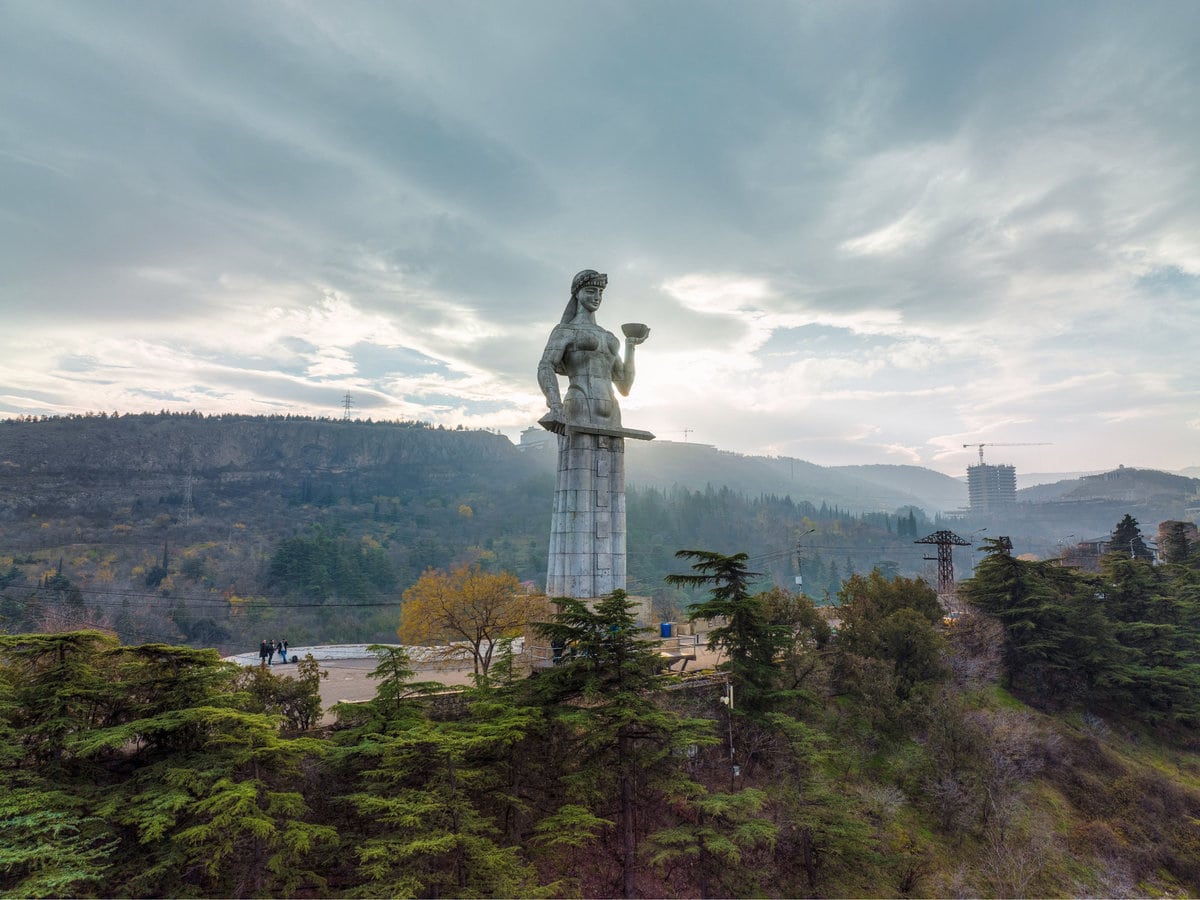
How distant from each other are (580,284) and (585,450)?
4.34 meters

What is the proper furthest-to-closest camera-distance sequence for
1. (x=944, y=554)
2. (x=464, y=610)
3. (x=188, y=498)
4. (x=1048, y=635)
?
(x=188, y=498) → (x=944, y=554) → (x=464, y=610) → (x=1048, y=635)

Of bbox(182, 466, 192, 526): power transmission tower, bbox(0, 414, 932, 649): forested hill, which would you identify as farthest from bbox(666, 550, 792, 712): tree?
bbox(182, 466, 192, 526): power transmission tower

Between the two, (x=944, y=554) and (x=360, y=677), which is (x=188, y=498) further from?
(x=944, y=554)

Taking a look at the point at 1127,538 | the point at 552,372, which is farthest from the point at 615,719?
the point at 1127,538

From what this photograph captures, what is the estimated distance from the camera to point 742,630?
15023 millimetres

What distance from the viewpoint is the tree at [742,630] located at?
47.4 feet

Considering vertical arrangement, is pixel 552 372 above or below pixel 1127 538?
above

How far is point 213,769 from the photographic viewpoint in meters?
9.15

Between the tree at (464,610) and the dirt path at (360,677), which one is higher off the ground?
the tree at (464,610)

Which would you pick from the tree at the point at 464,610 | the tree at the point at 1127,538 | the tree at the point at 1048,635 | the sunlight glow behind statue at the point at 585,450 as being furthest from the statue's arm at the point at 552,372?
the tree at the point at 1127,538

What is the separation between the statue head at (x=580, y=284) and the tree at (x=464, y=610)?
1074 cm

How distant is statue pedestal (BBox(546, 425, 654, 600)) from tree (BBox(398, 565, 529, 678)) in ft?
23.6

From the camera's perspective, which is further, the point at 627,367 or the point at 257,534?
the point at 257,534

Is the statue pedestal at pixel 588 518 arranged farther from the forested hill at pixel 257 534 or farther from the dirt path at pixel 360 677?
the forested hill at pixel 257 534
